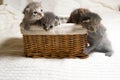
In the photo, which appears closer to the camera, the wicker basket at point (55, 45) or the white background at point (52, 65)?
the white background at point (52, 65)

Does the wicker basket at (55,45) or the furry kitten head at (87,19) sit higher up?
the furry kitten head at (87,19)

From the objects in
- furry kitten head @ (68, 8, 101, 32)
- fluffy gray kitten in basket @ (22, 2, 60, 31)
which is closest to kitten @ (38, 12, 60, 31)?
fluffy gray kitten in basket @ (22, 2, 60, 31)

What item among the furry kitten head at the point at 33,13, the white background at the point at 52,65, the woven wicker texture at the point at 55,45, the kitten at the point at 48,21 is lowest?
the white background at the point at 52,65

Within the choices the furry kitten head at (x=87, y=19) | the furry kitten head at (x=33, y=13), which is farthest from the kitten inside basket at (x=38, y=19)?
the furry kitten head at (x=87, y=19)

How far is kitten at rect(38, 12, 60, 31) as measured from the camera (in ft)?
4.07

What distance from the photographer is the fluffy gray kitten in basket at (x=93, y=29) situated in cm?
124

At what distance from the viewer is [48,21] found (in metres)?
1.24

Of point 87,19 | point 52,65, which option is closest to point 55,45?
point 52,65

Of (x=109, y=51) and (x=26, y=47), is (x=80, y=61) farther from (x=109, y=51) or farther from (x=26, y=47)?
(x=26, y=47)

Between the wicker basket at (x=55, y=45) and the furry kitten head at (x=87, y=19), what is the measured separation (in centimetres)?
6

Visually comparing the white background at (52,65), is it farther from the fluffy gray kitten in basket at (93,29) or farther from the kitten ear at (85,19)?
the kitten ear at (85,19)

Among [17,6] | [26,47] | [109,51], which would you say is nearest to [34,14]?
[26,47]

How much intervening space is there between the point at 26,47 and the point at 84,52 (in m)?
0.33

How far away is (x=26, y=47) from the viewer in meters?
1.32
